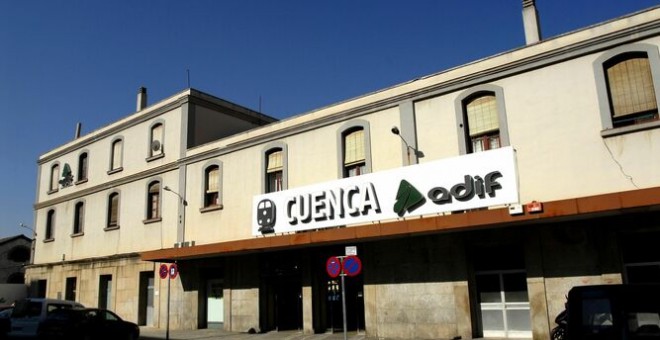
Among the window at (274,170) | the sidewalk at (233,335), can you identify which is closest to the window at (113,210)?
the sidewalk at (233,335)

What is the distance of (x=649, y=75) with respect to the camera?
13.5 m

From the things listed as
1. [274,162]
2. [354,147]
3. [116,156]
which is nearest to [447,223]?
[354,147]

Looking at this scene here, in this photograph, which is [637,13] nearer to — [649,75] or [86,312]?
[649,75]

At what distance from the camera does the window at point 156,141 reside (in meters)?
26.0

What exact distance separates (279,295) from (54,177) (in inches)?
834

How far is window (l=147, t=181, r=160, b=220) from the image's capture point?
25.8 m

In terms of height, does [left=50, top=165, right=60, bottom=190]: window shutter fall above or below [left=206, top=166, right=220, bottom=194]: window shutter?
above

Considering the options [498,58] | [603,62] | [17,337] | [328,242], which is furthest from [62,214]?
[603,62]

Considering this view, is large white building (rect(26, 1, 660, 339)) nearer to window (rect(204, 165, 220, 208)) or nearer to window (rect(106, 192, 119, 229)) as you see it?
window (rect(204, 165, 220, 208))

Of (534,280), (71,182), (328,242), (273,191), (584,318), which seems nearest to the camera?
(584,318)

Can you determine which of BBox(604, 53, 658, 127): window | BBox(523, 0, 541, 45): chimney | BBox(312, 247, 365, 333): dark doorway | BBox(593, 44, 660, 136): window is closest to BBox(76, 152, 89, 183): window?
BBox(312, 247, 365, 333): dark doorway

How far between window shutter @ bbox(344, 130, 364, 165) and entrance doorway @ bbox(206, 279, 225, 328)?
8.01 metres

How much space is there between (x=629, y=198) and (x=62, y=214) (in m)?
30.2

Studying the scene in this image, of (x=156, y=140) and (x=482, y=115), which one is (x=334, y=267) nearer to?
(x=482, y=115)
